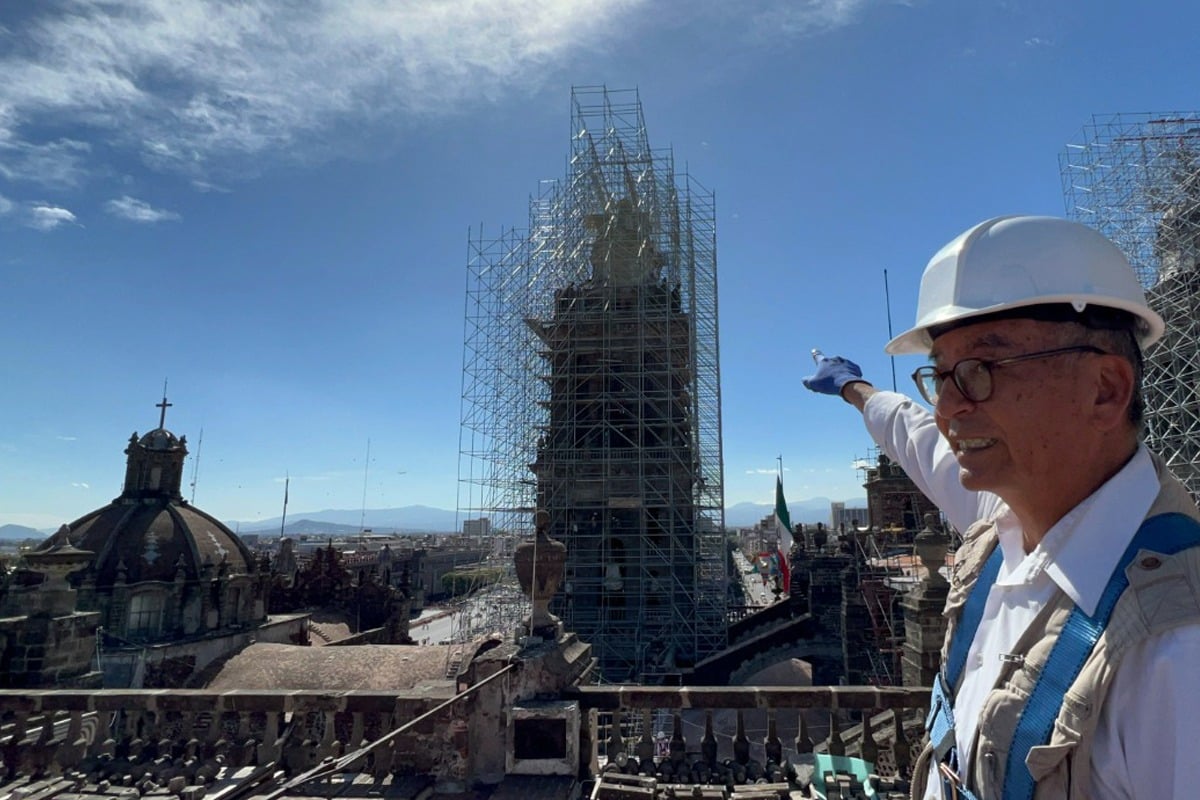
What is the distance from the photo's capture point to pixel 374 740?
5.34m

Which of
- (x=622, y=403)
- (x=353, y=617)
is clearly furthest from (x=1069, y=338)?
(x=353, y=617)

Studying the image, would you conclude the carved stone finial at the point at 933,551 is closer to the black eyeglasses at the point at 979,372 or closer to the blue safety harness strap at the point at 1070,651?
the black eyeglasses at the point at 979,372

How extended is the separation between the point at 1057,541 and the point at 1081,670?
1.01 feet

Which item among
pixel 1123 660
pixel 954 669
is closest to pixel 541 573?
pixel 954 669

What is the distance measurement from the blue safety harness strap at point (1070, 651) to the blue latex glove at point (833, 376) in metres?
2.12

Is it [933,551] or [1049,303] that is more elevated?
[1049,303]

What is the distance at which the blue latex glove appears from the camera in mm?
3453

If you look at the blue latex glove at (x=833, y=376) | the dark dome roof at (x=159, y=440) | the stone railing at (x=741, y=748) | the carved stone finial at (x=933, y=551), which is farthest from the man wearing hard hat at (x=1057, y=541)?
the dark dome roof at (x=159, y=440)

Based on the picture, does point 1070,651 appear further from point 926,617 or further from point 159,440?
point 159,440

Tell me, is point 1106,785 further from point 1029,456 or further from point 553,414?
point 553,414

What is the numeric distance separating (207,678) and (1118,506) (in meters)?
21.5

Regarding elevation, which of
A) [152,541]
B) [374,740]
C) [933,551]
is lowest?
[374,740]

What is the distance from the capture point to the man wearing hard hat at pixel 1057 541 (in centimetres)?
119

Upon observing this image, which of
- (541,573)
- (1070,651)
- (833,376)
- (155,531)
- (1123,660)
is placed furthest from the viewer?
(155,531)
